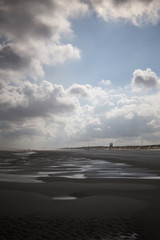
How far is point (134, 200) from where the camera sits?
7535mm

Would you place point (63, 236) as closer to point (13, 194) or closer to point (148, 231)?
point (148, 231)

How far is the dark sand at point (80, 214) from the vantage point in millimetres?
4570

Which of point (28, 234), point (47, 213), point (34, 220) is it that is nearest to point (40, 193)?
point (47, 213)

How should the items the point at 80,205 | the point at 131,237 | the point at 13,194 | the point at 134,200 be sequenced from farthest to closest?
the point at 13,194
the point at 134,200
the point at 80,205
the point at 131,237

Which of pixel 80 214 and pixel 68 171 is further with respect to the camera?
pixel 68 171

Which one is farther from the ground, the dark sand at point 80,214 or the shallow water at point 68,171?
the dark sand at point 80,214

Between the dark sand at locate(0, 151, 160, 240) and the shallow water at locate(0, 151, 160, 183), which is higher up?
the dark sand at locate(0, 151, 160, 240)

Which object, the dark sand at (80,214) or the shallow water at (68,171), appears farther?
the shallow water at (68,171)

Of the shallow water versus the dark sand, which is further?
the shallow water

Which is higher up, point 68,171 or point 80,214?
point 80,214

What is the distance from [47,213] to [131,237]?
8.19ft

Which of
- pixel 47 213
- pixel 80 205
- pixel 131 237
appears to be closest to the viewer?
pixel 131 237

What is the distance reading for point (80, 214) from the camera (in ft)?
19.5

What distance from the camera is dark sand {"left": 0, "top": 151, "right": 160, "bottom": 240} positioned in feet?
15.0
